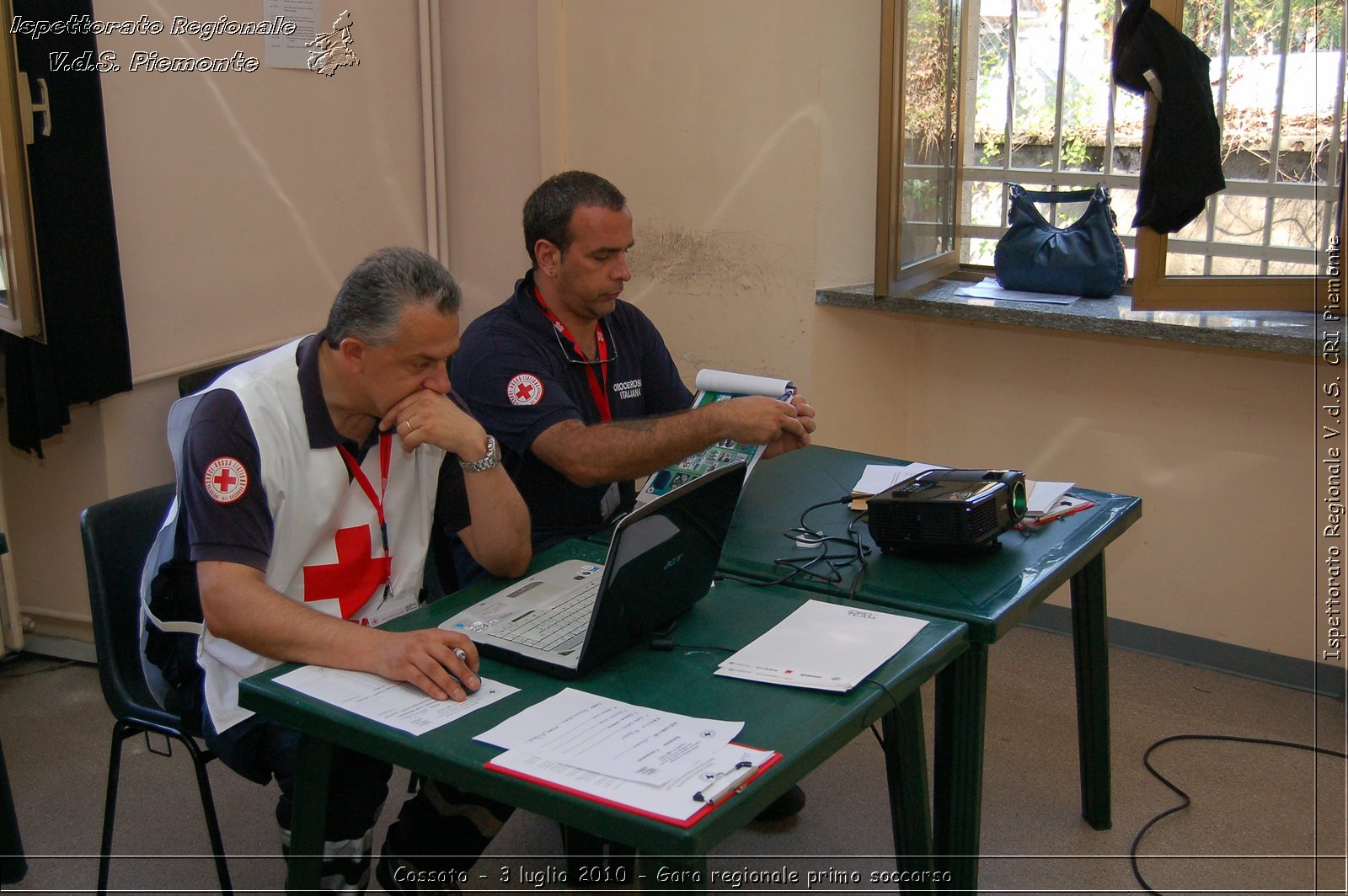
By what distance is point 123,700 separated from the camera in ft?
6.57

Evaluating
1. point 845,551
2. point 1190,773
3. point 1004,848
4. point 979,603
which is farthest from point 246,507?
point 1190,773

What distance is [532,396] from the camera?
2.32m

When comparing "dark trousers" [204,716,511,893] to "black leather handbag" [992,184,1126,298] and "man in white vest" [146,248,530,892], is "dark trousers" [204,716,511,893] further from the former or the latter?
"black leather handbag" [992,184,1126,298]

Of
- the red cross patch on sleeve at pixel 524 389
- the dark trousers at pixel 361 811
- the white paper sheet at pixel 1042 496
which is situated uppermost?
the red cross patch on sleeve at pixel 524 389

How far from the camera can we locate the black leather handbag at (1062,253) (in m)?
3.37

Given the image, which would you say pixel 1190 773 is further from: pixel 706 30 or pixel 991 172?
pixel 706 30

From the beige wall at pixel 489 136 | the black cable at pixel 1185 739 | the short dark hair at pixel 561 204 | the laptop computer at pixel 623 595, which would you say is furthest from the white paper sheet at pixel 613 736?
the beige wall at pixel 489 136

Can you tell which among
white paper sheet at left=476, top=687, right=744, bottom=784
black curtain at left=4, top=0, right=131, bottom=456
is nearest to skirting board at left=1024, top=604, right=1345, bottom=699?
white paper sheet at left=476, top=687, right=744, bottom=784

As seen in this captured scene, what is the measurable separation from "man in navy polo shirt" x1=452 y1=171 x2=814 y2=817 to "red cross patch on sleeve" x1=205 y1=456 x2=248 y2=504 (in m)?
0.56

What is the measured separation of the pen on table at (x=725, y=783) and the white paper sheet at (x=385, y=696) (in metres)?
0.37

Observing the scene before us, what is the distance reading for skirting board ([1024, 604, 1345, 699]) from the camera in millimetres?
3117

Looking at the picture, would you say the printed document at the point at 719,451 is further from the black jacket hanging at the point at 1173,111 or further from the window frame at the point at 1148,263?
the black jacket hanging at the point at 1173,111

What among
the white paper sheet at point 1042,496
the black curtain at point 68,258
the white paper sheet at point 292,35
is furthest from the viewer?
the white paper sheet at point 292,35

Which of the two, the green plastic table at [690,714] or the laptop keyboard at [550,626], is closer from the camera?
the green plastic table at [690,714]
